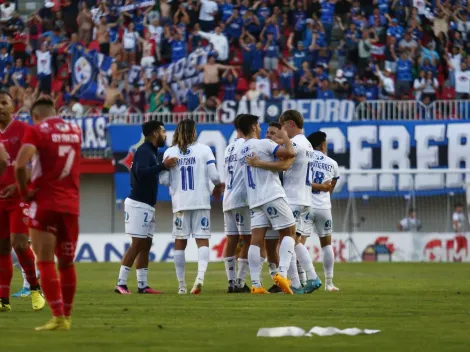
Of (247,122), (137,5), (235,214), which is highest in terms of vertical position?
(137,5)

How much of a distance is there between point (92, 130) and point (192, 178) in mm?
19396

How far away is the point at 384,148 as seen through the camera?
119 feet

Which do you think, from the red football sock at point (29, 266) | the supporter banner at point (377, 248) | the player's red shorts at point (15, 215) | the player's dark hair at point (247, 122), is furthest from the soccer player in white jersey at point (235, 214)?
the supporter banner at point (377, 248)

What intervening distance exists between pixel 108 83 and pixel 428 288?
20543mm

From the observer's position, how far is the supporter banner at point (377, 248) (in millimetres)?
35000

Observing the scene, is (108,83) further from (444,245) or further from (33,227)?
(33,227)

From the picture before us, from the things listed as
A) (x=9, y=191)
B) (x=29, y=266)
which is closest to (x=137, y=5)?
(x=29, y=266)

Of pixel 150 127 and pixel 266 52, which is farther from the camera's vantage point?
pixel 266 52

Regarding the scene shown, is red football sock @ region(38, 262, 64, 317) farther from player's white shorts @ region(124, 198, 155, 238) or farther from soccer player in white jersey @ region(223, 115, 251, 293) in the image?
soccer player in white jersey @ region(223, 115, 251, 293)

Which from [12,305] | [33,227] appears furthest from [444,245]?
[33,227]

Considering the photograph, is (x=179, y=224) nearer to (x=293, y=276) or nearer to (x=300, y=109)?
(x=293, y=276)

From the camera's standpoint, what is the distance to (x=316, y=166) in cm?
1853

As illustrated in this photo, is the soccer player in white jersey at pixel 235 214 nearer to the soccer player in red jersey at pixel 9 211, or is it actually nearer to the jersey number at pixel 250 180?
the jersey number at pixel 250 180

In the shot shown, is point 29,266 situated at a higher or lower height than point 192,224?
lower
